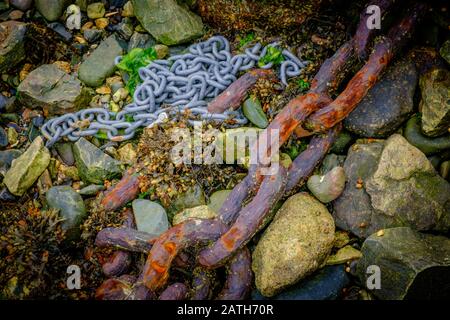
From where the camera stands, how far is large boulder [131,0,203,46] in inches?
169

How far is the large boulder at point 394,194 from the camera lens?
10.7 ft

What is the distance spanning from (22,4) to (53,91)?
1.34 meters

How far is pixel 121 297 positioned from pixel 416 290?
245cm

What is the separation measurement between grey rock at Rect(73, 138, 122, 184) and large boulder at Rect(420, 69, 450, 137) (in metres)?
3.17

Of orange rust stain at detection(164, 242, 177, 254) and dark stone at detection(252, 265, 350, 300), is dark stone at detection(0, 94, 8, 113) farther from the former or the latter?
dark stone at detection(252, 265, 350, 300)

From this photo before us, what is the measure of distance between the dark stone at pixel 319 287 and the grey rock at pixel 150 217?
1.09 m

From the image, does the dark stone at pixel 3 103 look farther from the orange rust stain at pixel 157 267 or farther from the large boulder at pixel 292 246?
the large boulder at pixel 292 246

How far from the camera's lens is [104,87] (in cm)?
444

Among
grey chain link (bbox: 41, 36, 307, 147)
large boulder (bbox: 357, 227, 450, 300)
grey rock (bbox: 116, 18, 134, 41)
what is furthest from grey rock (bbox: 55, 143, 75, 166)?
large boulder (bbox: 357, 227, 450, 300)

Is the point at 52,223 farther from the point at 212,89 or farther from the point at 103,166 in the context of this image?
the point at 212,89

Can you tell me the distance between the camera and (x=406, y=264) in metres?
2.92

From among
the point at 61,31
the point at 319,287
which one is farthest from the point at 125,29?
the point at 319,287

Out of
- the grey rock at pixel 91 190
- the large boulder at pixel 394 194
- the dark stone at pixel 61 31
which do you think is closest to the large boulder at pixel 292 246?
the large boulder at pixel 394 194
